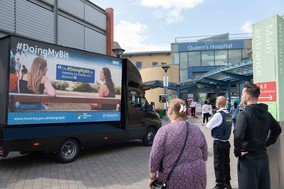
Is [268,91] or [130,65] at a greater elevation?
[130,65]

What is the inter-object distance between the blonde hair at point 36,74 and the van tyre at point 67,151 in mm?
1705

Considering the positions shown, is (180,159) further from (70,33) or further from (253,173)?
(70,33)

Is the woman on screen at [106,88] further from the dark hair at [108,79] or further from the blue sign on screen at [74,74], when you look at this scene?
the blue sign on screen at [74,74]

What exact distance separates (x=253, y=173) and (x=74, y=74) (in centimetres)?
604

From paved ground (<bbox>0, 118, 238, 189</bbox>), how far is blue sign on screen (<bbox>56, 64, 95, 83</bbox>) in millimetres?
2397

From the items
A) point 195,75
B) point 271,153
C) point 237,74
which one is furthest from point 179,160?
point 195,75

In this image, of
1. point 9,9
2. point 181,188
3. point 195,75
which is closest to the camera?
point 181,188

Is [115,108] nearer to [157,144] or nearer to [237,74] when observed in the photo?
[157,144]

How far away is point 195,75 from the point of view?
1575 inches

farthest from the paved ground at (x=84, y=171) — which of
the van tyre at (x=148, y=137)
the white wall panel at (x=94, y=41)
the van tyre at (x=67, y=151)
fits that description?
the white wall panel at (x=94, y=41)

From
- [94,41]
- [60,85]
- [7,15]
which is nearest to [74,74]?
[60,85]

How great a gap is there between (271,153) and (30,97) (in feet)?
18.5

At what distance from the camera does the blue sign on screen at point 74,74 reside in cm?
812

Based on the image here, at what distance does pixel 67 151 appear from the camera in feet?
27.8
